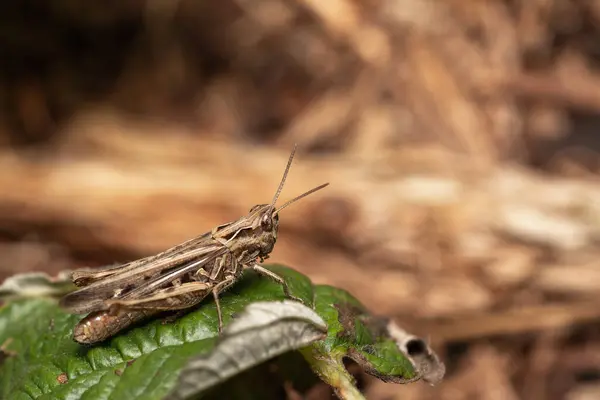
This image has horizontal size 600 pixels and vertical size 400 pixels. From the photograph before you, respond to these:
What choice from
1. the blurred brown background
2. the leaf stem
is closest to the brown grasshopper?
the leaf stem

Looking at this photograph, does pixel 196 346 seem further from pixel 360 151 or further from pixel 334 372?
pixel 360 151

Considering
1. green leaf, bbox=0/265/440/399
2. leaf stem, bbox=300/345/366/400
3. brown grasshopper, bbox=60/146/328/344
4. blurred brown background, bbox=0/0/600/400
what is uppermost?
blurred brown background, bbox=0/0/600/400

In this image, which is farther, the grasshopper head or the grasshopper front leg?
the grasshopper head

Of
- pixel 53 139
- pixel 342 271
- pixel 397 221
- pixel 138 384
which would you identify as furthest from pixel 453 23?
pixel 138 384

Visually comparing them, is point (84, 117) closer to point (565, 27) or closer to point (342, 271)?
point (342, 271)

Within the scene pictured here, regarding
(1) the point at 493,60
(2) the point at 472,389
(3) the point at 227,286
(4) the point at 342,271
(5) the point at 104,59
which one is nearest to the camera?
(3) the point at 227,286

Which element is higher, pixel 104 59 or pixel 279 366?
pixel 104 59

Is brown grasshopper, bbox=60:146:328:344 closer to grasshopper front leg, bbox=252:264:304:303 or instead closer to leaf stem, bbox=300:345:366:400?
grasshopper front leg, bbox=252:264:304:303
